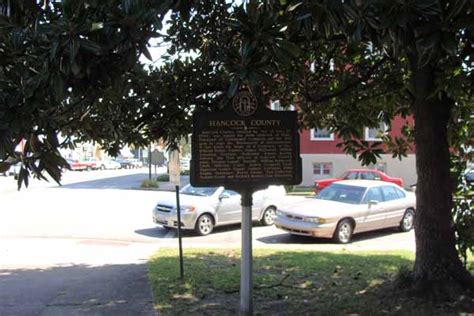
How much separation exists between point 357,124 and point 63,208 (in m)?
16.8

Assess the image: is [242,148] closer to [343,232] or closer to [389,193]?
[343,232]

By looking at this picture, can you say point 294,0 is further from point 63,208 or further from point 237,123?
point 63,208

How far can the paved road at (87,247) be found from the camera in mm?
7156

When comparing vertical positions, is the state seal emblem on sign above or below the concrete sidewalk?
above

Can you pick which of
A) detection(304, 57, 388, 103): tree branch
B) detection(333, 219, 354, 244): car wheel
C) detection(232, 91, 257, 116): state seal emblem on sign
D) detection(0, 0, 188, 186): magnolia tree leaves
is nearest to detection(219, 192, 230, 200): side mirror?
detection(333, 219, 354, 244): car wheel

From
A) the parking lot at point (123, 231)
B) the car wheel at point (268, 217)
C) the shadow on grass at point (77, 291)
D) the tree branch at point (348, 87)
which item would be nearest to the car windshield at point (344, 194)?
the parking lot at point (123, 231)

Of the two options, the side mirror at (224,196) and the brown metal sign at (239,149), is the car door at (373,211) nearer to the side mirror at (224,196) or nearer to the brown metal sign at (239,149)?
the side mirror at (224,196)

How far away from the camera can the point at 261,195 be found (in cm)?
1792

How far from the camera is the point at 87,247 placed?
12.6 m

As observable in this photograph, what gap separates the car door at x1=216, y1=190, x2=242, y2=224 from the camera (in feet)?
53.7

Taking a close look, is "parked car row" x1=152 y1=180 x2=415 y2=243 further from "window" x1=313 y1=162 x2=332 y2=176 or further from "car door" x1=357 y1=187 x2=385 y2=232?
Answer: "window" x1=313 y1=162 x2=332 y2=176

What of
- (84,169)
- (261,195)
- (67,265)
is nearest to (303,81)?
(67,265)

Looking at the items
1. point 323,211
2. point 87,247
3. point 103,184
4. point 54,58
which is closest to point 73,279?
point 87,247

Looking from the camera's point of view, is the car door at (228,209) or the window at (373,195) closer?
the window at (373,195)
